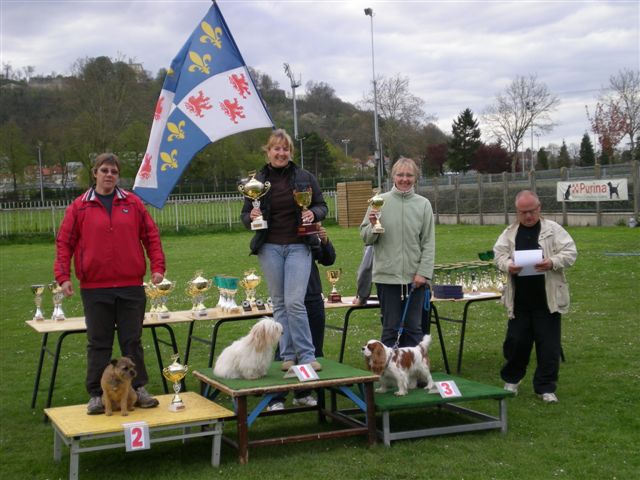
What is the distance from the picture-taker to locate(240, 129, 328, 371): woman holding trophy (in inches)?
250

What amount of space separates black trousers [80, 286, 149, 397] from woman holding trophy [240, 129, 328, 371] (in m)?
1.00

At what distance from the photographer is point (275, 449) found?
19.9 ft

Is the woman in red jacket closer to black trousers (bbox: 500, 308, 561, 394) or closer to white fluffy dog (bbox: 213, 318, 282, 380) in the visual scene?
white fluffy dog (bbox: 213, 318, 282, 380)

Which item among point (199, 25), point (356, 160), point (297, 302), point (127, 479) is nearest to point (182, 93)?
point (199, 25)

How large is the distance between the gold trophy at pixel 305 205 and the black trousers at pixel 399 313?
97 centimetres

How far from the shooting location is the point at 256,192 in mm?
6223

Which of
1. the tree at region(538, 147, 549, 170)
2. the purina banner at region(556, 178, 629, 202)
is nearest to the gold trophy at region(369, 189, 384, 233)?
the purina banner at region(556, 178, 629, 202)

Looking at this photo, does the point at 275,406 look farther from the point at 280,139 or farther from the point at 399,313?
the point at 280,139

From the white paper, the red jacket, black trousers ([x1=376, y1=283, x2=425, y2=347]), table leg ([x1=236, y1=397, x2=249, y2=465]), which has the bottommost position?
table leg ([x1=236, y1=397, x2=249, y2=465])

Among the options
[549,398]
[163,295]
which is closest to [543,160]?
[549,398]

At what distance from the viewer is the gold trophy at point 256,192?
20.2ft

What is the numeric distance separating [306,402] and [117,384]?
1.92 metres

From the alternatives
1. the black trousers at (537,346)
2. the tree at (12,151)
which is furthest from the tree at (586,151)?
the black trousers at (537,346)

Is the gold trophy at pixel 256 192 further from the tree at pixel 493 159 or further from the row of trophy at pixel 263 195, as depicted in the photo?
the tree at pixel 493 159
